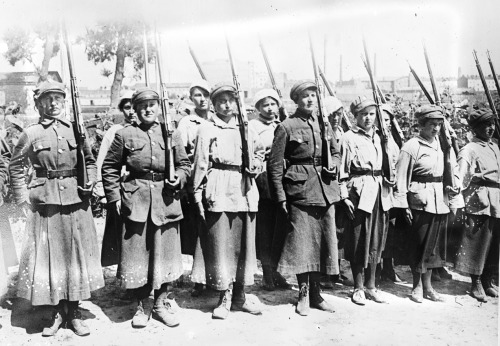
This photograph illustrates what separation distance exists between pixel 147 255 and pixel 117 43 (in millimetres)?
2383

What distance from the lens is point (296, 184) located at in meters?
4.83

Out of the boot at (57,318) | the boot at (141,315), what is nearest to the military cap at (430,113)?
the boot at (141,315)

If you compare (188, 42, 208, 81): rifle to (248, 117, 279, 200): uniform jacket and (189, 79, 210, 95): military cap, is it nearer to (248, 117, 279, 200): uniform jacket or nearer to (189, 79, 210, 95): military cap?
(189, 79, 210, 95): military cap

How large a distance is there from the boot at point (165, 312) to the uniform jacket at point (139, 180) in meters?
0.80

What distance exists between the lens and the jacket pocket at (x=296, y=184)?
4.82 meters

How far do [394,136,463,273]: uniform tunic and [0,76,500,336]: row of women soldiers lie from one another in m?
0.01

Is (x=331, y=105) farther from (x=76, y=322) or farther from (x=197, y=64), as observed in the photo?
(x=76, y=322)

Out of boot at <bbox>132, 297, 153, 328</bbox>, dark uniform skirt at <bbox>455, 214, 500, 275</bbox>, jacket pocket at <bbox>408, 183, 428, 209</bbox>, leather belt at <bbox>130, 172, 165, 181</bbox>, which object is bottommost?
boot at <bbox>132, 297, 153, 328</bbox>

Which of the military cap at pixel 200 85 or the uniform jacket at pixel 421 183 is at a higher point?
the military cap at pixel 200 85

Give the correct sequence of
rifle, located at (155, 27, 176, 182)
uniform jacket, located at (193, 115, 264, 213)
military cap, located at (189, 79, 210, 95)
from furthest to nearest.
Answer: military cap, located at (189, 79, 210, 95), uniform jacket, located at (193, 115, 264, 213), rifle, located at (155, 27, 176, 182)

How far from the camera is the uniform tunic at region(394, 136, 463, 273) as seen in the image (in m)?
5.25

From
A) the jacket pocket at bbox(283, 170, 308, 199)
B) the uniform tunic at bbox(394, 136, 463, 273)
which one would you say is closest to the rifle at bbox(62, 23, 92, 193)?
the jacket pocket at bbox(283, 170, 308, 199)

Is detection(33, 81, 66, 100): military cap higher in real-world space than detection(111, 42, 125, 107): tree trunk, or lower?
lower

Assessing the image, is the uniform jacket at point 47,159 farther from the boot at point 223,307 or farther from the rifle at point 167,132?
the boot at point 223,307
